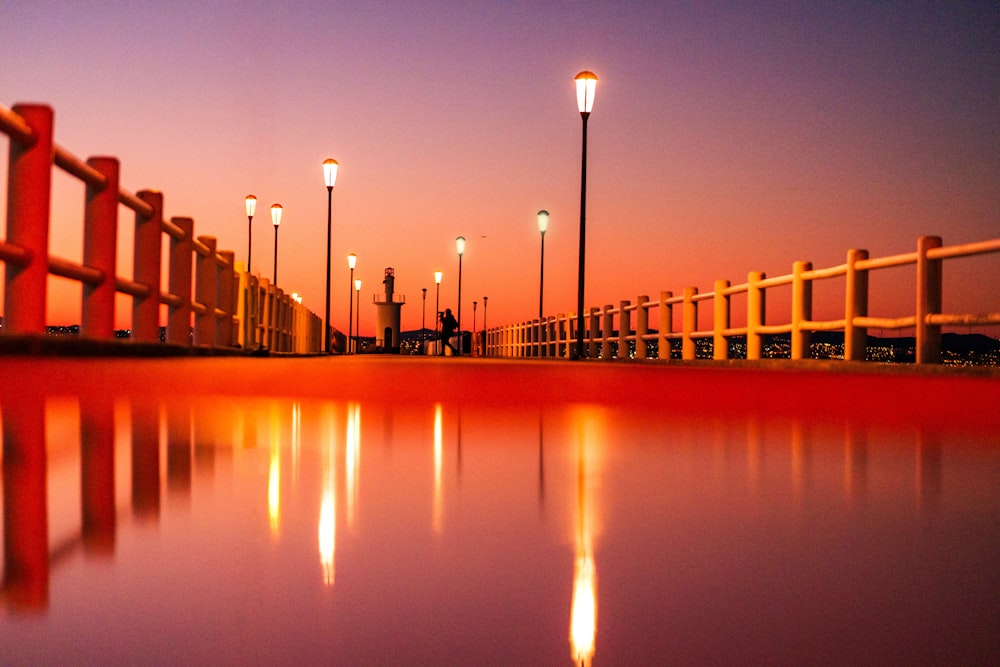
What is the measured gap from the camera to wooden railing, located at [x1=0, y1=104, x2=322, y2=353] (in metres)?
6.76

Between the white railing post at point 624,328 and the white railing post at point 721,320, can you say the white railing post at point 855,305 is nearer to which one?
the white railing post at point 721,320

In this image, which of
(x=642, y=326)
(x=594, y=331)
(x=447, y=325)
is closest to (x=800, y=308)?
(x=642, y=326)

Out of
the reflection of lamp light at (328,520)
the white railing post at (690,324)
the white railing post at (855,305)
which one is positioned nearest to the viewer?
the reflection of lamp light at (328,520)

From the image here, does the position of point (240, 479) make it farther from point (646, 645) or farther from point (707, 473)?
point (646, 645)

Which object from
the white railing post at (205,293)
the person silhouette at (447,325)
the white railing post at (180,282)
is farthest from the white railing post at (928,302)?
the person silhouette at (447,325)

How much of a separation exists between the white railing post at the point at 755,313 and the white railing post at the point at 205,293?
22.6 ft

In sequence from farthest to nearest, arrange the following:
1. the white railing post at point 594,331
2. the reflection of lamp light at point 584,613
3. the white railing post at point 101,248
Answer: the white railing post at point 594,331
the white railing post at point 101,248
the reflection of lamp light at point 584,613

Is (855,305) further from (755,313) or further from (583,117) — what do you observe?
(583,117)

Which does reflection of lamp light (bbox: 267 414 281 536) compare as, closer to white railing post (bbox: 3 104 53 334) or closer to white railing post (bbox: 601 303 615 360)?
white railing post (bbox: 3 104 53 334)

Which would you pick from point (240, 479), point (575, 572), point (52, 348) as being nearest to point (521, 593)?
point (575, 572)

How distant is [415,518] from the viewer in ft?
3.93

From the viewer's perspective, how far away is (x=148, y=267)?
10164 millimetres

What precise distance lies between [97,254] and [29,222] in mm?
1630

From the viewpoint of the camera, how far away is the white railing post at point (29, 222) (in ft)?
22.0
